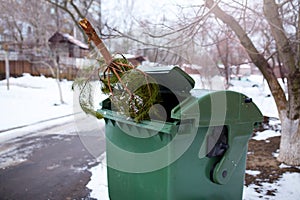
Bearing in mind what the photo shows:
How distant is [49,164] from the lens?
3760mm

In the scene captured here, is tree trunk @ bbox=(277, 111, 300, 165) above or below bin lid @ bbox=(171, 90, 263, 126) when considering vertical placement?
below

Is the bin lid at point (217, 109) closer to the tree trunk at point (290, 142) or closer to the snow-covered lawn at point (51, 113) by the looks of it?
the snow-covered lawn at point (51, 113)

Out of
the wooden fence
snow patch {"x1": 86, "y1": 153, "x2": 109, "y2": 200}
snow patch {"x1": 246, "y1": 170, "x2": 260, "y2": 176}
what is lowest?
snow patch {"x1": 86, "y1": 153, "x2": 109, "y2": 200}

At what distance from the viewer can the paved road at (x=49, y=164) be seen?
2861 millimetres

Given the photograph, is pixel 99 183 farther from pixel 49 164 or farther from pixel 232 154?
pixel 232 154

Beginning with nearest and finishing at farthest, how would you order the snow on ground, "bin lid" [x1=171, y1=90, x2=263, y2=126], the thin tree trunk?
1. "bin lid" [x1=171, y1=90, x2=263, y2=126]
2. the thin tree trunk
3. the snow on ground

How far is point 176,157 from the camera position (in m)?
1.50

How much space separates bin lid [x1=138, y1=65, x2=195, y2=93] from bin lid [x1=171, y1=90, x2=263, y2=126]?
0.42 feet

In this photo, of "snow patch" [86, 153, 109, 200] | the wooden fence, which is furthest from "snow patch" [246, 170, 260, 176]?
the wooden fence

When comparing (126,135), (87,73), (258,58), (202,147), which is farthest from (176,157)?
(258,58)

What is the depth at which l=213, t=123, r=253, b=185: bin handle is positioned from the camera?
5.44 feet

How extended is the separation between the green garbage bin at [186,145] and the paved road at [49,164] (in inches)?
50.9

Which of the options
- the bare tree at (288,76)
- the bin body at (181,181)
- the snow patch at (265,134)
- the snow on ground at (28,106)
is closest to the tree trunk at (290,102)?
the bare tree at (288,76)

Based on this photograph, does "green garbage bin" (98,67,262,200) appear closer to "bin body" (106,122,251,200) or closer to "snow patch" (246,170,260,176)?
"bin body" (106,122,251,200)
